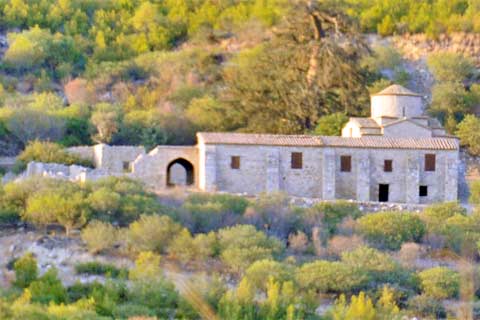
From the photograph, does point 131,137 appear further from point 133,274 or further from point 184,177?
point 133,274

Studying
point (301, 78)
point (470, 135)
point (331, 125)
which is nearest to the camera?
point (331, 125)

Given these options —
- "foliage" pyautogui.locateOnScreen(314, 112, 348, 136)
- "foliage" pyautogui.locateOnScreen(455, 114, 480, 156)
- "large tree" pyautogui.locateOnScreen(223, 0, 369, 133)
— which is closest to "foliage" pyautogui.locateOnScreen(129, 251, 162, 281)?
"foliage" pyautogui.locateOnScreen(314, 112, 348, 136)

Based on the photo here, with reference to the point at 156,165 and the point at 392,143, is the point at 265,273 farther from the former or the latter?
the point at 392,143

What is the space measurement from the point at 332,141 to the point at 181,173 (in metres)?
5.90

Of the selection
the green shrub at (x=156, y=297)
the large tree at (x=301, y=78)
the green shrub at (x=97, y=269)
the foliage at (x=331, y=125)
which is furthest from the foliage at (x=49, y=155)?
the green shrub at (x=156, y=297)

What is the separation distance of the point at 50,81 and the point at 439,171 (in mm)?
28502

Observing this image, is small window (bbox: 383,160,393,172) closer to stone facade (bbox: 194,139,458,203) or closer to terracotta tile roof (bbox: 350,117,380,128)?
stone facade (bbox: 194,139,458,203)

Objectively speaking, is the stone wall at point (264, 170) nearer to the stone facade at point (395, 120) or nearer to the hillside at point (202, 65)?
the stone facade at point (395, 120)

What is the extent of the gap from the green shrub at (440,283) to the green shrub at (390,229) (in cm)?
343

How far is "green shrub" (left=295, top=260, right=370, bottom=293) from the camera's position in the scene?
1308 inches

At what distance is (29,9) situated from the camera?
76875 millimetres

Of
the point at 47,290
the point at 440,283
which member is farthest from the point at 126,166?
the point at 440,283

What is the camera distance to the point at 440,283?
1321 inches

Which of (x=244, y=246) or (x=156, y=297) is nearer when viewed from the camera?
(x=156, y=297)
